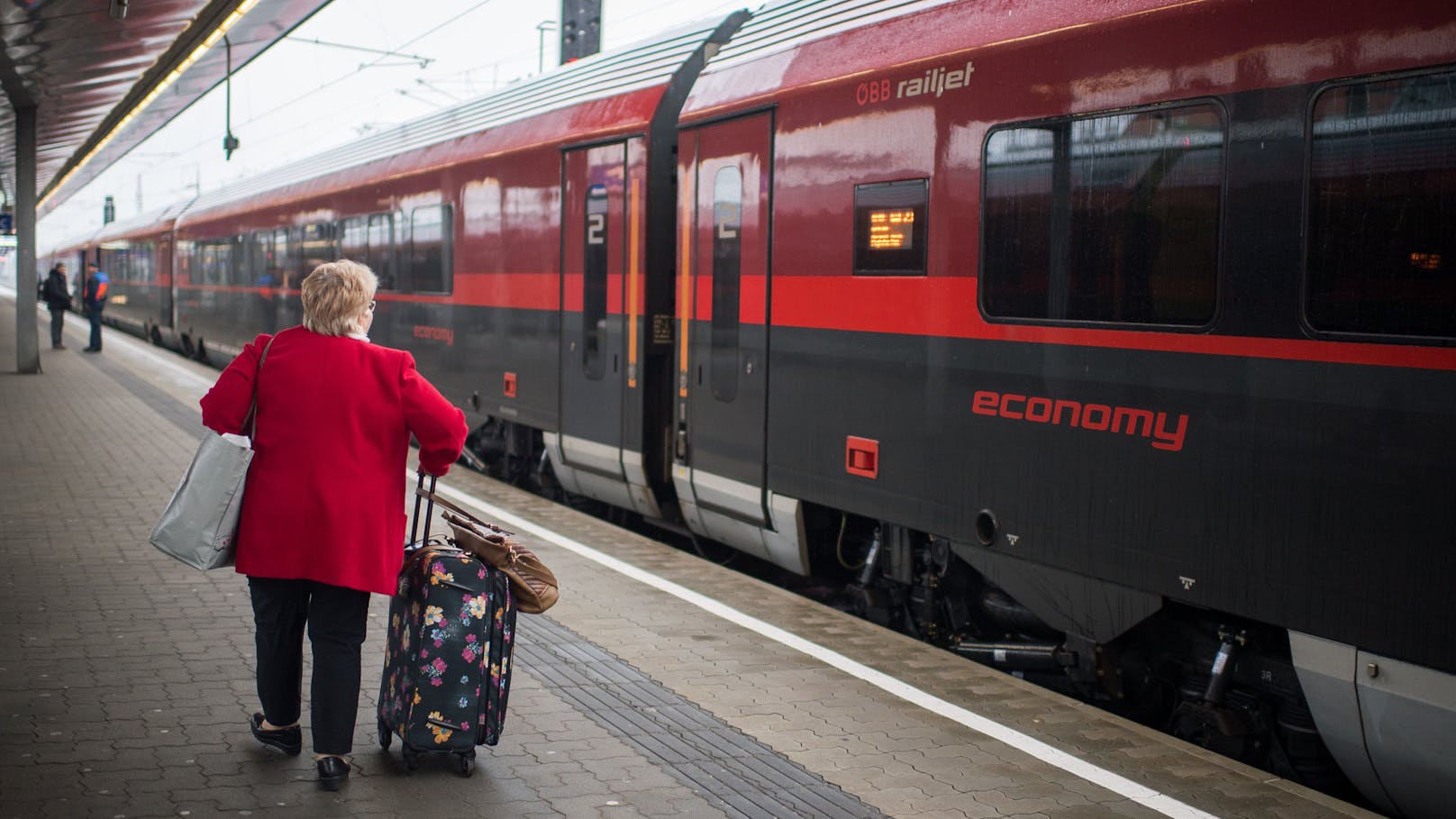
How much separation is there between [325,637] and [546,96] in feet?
24.9

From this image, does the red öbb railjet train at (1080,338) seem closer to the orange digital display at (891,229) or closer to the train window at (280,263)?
the orange digital display at (891,229)

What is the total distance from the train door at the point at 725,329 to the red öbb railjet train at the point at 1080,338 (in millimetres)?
26

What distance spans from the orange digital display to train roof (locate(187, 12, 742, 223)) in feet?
10.2

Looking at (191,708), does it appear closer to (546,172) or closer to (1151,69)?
(1151,69)

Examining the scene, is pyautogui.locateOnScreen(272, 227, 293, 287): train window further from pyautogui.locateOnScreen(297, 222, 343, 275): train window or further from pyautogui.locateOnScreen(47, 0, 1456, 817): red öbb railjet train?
pyautogui.locateOnScreen(47, 0, 1456, 817): red öbb railjet train

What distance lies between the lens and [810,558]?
7.86 meters

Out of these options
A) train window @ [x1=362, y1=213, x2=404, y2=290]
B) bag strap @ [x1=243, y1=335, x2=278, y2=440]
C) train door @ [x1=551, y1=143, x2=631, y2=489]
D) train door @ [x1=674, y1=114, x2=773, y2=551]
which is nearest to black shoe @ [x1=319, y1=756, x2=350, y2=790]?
bag strap @ [x1=243, y1=335, x2=278, y2=440]

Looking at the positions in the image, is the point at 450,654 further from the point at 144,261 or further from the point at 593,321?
the point at 144,261

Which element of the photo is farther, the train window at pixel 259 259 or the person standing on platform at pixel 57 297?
the person standing on platform at pixel 57 297

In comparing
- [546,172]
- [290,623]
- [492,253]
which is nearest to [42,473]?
[492,253]

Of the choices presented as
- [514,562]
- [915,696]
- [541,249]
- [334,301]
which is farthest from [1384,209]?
[541,249]

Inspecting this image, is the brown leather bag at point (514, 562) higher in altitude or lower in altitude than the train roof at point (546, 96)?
lower

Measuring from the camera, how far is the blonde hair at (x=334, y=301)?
14.8ft

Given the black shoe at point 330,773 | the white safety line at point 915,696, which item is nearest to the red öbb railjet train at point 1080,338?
the white safety line at point 915,696
